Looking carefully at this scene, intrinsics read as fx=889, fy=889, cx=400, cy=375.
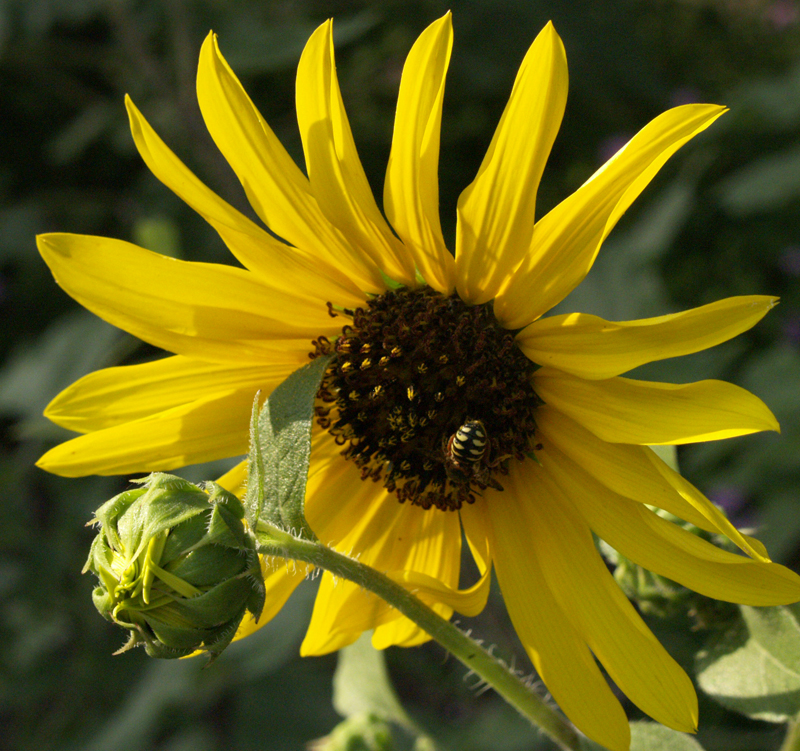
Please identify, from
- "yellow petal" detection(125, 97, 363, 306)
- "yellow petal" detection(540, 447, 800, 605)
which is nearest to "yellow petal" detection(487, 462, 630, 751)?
"yellow petal" detection(540, 447, 800, 605)

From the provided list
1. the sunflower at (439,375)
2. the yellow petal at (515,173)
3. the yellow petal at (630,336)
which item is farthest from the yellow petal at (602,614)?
the yellow petal at (515,173)

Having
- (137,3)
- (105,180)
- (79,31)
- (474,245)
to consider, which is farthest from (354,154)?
(79,31)

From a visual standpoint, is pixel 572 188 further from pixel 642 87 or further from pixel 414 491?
pixel 414 491

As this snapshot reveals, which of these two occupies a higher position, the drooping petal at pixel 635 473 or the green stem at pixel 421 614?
the drooping petal at pixel 635 473

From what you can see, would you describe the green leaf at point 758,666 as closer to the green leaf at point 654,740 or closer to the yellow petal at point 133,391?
the green leaf at point 654,740

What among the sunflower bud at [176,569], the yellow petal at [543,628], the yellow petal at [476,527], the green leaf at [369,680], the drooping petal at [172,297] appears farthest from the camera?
the green leaf at [369,680]

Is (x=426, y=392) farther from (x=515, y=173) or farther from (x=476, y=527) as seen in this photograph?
(x=515, y=173)

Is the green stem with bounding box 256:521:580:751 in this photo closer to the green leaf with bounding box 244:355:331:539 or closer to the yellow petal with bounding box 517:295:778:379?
the green leaf with bounding box 244:355:331:539
